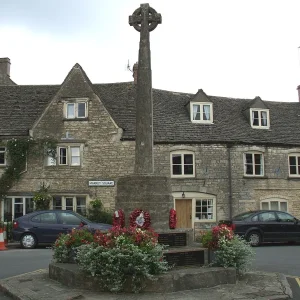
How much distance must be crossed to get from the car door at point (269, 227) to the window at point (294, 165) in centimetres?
602

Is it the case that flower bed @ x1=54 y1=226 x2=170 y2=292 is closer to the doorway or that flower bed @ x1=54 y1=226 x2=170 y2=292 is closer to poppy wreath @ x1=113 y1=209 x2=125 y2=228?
poppy wreath @ x1=113 y1=209 x2=125 y2=228

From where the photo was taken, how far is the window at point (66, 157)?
23.4 metres

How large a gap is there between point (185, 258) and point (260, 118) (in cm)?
1857

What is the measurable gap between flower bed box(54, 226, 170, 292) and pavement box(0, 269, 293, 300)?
0.95 feet

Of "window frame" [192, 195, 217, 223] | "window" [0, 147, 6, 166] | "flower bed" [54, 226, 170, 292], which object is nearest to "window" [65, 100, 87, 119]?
"window" [0, 147, 6, 166]

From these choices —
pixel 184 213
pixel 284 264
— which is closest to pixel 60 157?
pixel 184 213

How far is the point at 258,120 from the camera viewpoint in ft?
86.1

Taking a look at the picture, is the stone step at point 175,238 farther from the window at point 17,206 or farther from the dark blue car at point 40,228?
the window at point 17,206

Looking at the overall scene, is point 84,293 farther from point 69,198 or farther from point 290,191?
point 290,191

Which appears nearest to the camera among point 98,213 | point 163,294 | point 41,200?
point 163,294

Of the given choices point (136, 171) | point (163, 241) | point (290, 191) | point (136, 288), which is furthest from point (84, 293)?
point (290, 191)

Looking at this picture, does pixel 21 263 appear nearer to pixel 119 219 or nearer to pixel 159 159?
pixel 119 219

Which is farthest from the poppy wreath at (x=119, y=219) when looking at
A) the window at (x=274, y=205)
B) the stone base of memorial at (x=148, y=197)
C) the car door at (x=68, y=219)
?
the window at (x=274, y=205)

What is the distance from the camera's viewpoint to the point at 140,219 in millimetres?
9758
